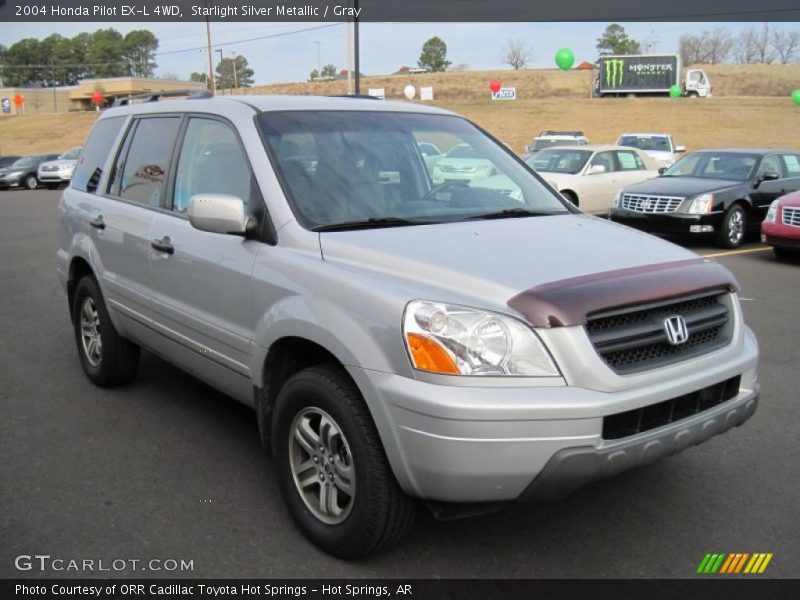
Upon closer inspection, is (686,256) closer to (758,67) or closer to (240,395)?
(240,395)

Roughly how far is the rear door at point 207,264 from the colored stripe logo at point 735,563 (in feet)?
7.00

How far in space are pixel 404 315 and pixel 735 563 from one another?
5.66 feet

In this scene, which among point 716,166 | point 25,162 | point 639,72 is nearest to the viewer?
point 716,166

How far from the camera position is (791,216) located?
10.4 meters

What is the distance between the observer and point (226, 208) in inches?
130

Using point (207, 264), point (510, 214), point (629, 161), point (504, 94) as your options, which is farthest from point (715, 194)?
point (504, 94)

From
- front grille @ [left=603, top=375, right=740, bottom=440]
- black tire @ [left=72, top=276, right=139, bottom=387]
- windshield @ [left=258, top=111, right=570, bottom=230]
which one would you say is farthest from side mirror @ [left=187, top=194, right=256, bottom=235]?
black tire @ [left=72, top=276, right=139, bottom=387]

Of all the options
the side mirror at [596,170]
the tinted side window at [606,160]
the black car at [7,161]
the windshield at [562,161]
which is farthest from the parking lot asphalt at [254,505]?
the black car at [7,161]

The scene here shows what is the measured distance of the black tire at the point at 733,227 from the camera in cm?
1205

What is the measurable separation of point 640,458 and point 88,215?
4021 millimetres

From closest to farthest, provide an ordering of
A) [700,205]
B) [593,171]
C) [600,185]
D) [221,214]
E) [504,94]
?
1. [221,214]
2. [700,205]
3. [593,171]
4. [600,185]
5. [504,94]

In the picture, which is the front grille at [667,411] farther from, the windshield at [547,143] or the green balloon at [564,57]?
the green balloon at [564,57]

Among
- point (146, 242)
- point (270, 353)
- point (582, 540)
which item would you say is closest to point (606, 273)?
point (582, 540)

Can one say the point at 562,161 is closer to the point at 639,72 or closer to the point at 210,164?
the point at 210,164
